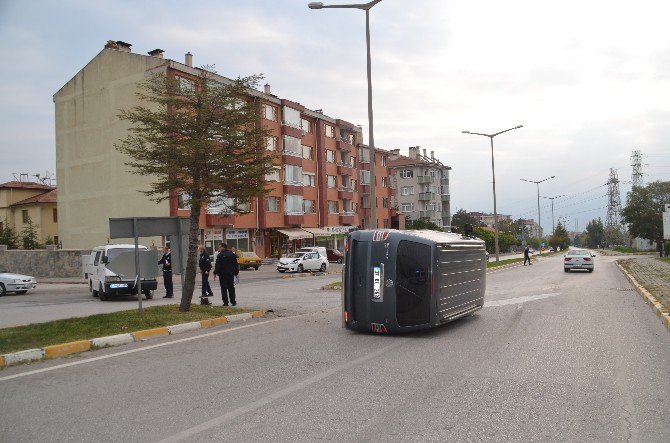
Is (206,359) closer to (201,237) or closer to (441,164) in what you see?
(201,237)

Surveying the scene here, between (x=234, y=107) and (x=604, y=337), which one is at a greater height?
(x=234, y=107)

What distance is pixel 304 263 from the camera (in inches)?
1583

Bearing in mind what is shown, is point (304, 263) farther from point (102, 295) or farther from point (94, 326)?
point (94, 326)

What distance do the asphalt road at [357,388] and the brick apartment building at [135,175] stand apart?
28829 mm

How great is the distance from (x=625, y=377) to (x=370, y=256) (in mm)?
4787

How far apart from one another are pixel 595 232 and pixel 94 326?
178365mm

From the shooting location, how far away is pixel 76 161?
49.4 m

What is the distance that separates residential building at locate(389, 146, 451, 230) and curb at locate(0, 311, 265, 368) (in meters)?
89.5

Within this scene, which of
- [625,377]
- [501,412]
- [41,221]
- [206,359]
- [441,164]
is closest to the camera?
[501,412]

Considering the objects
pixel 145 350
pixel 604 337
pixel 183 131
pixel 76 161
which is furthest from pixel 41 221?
pixel 604 337

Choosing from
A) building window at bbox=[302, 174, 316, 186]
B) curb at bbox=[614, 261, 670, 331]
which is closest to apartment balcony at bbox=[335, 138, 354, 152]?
building window at bbox=[302, 174, 316, 186]

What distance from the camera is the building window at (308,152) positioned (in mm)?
63281

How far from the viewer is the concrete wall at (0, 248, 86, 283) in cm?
3631

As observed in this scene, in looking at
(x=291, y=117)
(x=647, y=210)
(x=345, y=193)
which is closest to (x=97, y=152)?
(x=291, y=117)
